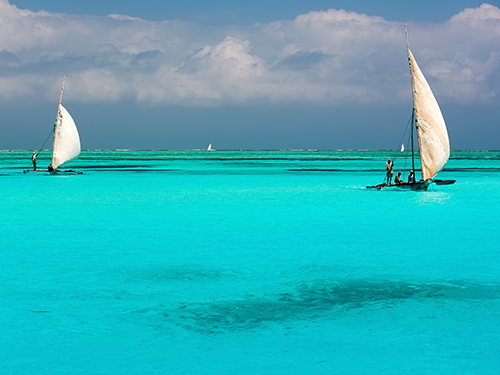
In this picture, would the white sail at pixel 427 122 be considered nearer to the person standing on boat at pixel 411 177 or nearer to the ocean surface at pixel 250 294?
the person standing on boat at pixel 411 177

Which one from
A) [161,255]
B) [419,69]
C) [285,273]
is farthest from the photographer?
[419,69]

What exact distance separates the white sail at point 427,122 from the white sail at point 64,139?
38.5 m

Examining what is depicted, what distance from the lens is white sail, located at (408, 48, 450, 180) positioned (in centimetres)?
3847

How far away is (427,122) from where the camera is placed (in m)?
38.5

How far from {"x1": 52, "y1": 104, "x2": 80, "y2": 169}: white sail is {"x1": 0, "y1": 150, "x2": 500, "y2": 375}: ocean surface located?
115ft

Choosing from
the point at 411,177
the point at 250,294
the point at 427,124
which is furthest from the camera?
the point at 411,177

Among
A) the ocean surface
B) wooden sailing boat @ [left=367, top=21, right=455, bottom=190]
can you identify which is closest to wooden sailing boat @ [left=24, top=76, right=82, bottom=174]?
the ocean surface

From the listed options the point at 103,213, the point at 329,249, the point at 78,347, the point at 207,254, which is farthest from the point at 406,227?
the point at 78,347

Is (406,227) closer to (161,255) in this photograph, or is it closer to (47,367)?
(161,255)

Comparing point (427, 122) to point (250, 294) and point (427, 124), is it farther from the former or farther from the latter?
point (250, 294)

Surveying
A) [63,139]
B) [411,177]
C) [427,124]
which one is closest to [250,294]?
[427,124]

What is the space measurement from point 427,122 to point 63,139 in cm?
4006

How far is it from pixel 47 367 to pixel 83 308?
9.57ft

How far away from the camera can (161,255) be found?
18.3m
